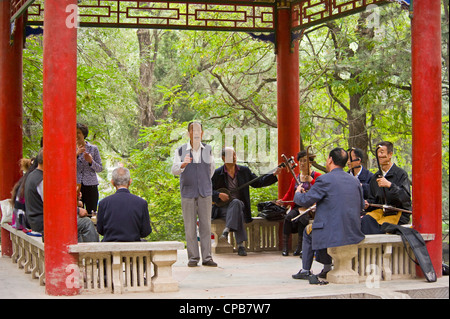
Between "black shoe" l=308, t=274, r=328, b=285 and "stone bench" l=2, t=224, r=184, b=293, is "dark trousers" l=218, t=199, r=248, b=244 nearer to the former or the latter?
"black shoe" l=308, t=274, r=328, b=285

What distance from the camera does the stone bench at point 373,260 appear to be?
6.98 meters

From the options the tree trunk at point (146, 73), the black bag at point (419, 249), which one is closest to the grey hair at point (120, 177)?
the black bag at point (419, 249)

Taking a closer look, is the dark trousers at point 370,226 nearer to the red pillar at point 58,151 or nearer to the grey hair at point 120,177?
the grey hair at point 120,177

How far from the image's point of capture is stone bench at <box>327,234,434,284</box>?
275 inches

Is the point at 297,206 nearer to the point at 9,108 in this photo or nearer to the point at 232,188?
the point at 232,188

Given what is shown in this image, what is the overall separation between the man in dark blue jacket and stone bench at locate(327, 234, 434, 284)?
201cm

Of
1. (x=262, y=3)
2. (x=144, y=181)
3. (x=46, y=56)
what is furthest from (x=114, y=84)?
(x=46, y=56)

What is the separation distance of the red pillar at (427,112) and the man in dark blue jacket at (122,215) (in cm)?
297

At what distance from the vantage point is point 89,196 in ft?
28.0

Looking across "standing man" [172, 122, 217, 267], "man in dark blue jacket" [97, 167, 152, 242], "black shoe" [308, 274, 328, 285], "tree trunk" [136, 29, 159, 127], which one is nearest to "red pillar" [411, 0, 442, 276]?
"black shoe" [308, 274, 328, 285]

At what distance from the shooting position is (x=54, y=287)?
635 centimetres

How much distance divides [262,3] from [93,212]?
412 cm

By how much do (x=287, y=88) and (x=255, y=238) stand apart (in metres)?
2.30

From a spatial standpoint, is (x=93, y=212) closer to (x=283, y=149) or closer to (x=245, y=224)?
(x=245, y=224)
